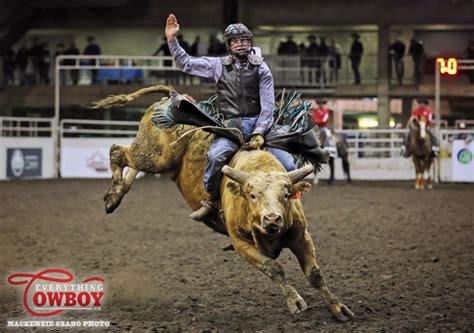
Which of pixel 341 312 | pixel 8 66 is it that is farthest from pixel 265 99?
pixel 8 66

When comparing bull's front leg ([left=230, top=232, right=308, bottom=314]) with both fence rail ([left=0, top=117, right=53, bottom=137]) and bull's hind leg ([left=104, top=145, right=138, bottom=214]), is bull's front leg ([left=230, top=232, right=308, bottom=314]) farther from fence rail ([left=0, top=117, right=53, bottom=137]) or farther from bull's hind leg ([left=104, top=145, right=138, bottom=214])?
fence rail ([left=0, top=117, right=53, bottom=137])

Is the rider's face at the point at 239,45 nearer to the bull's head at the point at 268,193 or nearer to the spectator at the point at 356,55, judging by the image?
the bull's head at the point at 268,193

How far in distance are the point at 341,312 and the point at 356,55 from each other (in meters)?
19.6

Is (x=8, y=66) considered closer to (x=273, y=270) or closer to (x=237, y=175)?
(x=237, y=175)

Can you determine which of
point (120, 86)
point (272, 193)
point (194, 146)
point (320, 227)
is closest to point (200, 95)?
point (120, 86)

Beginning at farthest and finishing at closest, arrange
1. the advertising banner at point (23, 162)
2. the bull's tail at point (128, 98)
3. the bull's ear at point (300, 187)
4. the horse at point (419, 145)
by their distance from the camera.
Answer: the advertising banner at point (23, 162), the horse at point (419, 145), the bull's tail at point (128, 98), the bull's ear at point (300, 187)

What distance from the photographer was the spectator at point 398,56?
23.1 meters

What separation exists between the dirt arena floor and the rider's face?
5.62 feet

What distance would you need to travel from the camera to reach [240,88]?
525 cm

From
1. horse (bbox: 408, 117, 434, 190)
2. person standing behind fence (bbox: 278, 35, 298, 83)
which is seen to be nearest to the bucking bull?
horse (bbox: 408, 117, 434, 190)

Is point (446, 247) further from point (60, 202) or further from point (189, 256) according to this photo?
point (60, 202)

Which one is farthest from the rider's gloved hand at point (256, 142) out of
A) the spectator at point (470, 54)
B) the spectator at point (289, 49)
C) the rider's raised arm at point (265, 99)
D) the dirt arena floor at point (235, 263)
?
the spectator at point (289, 49)

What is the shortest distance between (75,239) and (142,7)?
1937cm

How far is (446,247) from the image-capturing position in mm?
7543
